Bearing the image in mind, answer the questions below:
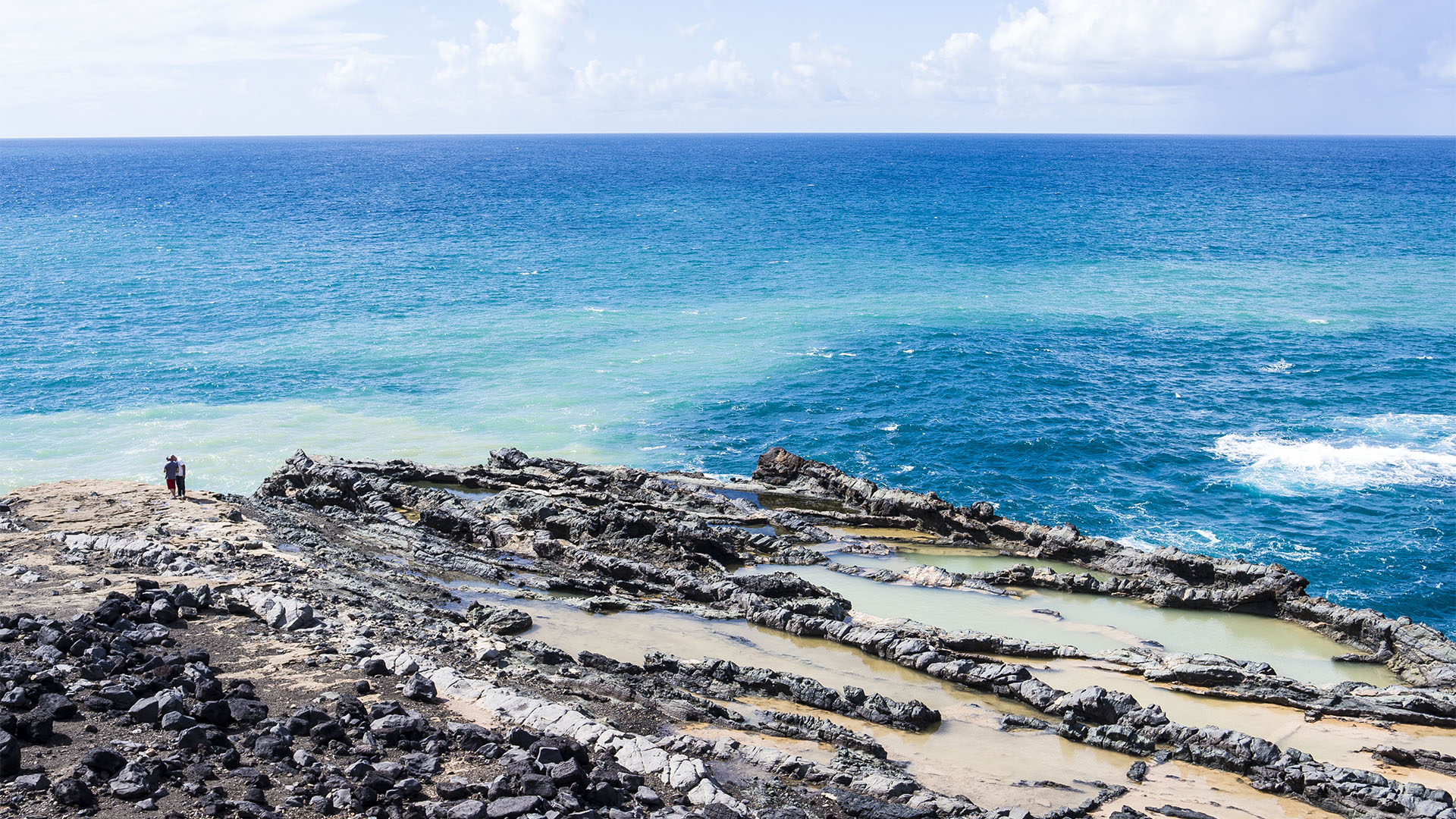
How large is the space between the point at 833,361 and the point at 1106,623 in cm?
3648

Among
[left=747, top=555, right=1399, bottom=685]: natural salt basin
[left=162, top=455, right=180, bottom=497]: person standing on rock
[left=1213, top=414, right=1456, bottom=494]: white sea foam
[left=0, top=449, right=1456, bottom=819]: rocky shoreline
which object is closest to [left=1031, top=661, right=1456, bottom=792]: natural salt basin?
[left=0, top=449, right=1456, bottom=819]: rocky shoreline

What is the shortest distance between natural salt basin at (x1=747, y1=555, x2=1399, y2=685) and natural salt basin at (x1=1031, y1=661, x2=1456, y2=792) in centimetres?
238

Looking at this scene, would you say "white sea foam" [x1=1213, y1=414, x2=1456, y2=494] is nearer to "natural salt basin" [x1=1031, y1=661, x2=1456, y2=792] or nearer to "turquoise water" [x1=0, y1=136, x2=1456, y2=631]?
"turquoise water" [x1=0, y1=136, x2=1456, y2=631]

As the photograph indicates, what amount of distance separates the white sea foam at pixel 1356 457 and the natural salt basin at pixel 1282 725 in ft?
76.1

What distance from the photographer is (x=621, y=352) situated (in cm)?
6731

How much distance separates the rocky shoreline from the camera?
15.6 metres

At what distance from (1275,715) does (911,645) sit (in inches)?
350

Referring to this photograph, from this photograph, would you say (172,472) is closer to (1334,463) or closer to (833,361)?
(833,361)

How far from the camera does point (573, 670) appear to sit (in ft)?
70.0

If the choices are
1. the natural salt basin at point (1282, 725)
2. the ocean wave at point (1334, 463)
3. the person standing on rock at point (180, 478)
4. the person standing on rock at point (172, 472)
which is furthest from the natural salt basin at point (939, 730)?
the ocean wave at point (1334, 463)

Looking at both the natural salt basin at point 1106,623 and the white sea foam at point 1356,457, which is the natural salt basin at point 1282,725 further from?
the white sea foam at point 1356,457

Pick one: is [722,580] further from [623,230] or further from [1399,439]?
[623,230]

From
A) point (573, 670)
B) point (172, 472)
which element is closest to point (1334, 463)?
point (573, 670)

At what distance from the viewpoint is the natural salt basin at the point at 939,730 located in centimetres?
1845
